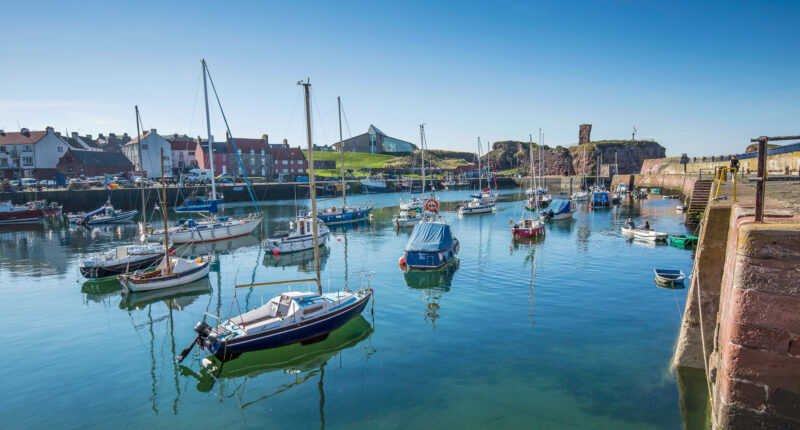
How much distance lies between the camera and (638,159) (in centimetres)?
12712

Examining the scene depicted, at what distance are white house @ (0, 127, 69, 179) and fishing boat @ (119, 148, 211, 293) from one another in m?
86.5

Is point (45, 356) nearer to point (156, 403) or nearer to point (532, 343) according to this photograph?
point (156, 403)

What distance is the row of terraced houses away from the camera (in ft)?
287

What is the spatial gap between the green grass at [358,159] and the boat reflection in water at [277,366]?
12033 cm

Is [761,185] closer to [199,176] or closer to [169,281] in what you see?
[169,281]

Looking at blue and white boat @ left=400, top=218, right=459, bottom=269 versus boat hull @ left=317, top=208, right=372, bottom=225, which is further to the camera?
boat hull @ left=317, top=208, right=372, bottom=225

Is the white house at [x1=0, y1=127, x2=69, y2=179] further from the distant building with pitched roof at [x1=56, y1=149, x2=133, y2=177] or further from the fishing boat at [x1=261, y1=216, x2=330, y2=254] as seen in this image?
the fishing boat at [x1=261, y1=216, x2=330, y2=254]

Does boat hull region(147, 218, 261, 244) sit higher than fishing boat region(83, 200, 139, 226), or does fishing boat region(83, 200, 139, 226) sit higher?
fishing boat region(83, 200, 139, 226)

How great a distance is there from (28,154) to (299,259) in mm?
87022

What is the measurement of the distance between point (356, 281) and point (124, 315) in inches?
480

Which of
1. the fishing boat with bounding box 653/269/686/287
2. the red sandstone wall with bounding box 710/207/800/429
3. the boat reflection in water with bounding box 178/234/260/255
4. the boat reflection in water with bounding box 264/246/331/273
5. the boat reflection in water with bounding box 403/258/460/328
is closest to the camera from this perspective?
the red sandstone wall with bounding box 710/207/800/429

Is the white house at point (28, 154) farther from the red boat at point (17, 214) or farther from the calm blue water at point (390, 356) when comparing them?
the calm blue water at point (390, 356)

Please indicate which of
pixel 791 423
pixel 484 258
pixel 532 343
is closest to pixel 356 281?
pixel 484 258

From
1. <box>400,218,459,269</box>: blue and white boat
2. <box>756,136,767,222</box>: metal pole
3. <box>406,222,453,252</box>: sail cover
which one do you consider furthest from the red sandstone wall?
<box>406,222,453,252</box>: sail cover
